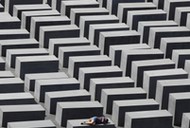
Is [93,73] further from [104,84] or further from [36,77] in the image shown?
[36,77]

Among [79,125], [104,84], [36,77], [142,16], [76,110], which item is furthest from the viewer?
[142,16]

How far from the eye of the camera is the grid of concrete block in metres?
32.8

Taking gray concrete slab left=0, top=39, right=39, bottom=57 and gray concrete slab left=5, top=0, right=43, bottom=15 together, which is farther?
gray concrete slab left=5, top=0, right=43, bottom=15

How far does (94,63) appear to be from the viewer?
36500 millimetres

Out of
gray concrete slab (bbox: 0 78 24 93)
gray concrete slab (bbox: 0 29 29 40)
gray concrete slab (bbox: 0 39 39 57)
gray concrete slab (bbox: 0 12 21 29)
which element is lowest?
gray concrete slab (bbox: 0 78 24 93)

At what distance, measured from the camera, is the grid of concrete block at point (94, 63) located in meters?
32.8

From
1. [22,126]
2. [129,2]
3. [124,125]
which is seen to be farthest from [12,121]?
[129,2]

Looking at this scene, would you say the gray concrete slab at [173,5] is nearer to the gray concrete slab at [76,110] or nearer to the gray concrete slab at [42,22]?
the gray concrete slab at [42,22]

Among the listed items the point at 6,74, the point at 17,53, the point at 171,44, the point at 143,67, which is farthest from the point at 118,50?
the point at 6,74

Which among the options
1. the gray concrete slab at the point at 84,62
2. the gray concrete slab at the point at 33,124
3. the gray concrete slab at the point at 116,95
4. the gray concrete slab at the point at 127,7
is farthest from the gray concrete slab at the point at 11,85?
the gray concrete slab at the point at 127,7

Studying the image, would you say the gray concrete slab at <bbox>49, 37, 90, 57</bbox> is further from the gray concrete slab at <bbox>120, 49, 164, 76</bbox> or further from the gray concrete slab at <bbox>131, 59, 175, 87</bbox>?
the gray concrete slab at <bbox>131, 59, 175, 87</bbox>

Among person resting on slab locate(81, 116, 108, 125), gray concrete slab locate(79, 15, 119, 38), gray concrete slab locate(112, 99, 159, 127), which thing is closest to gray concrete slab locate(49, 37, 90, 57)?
gray concrete slab locate(79, 15, 119, 38)

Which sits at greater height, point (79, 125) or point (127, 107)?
point (127, 107)

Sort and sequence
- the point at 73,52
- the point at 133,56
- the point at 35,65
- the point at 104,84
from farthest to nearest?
the point at 73,52 < the point at 133,56 < the point at 35,65 < the point at 104,84
